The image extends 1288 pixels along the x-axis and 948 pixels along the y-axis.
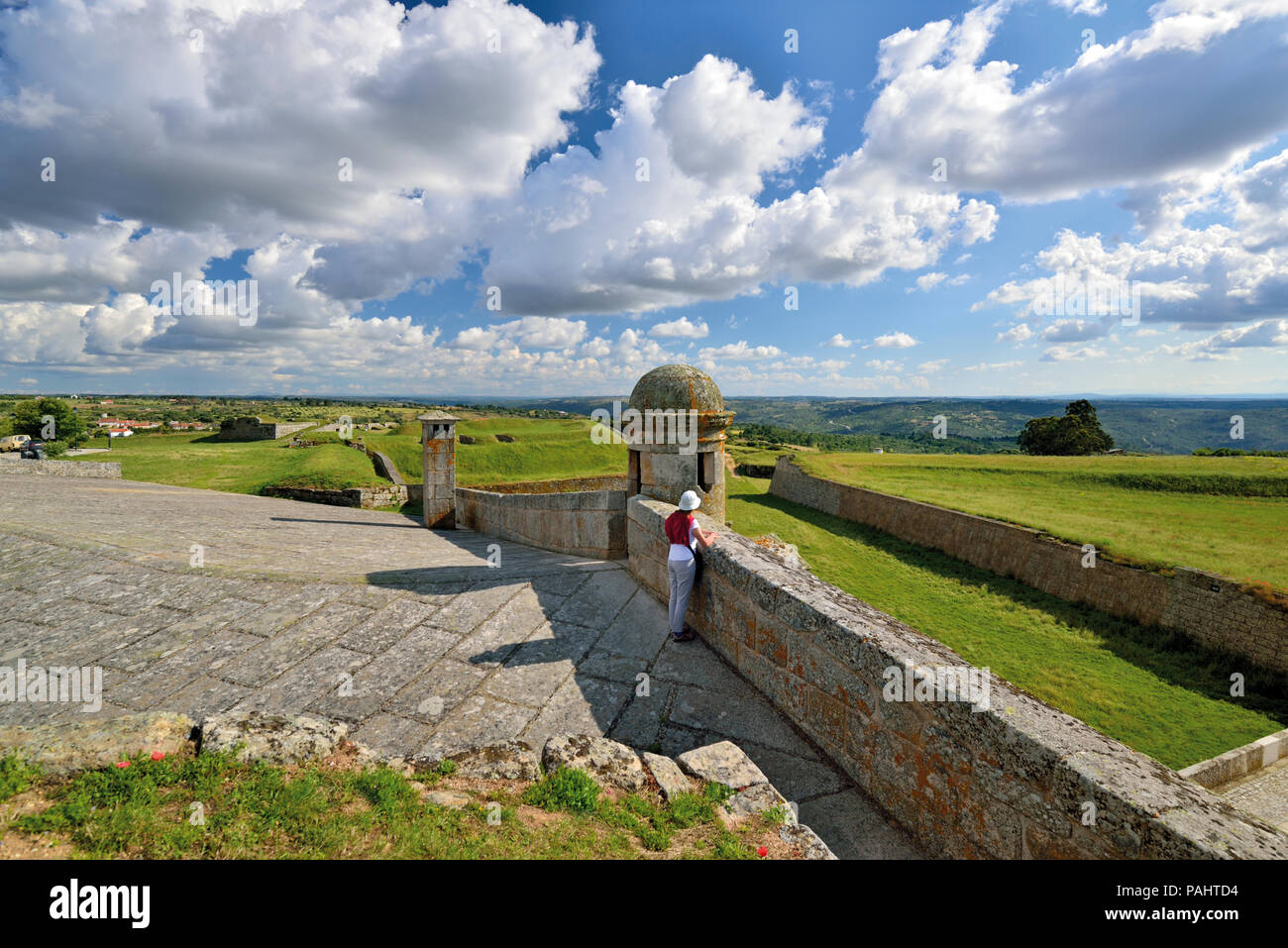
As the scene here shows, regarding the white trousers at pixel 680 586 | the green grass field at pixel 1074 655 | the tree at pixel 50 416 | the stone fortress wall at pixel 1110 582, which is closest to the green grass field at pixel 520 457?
the green grass field at pixel 1074 655

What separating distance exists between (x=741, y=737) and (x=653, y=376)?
199 inches

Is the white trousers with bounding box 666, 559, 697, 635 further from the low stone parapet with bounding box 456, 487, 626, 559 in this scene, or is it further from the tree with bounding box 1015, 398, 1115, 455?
the tree with bounding box 1015, 398, 1115, 455

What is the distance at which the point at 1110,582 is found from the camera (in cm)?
1500

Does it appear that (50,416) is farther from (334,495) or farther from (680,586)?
(680,586)

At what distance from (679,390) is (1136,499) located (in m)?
23.5

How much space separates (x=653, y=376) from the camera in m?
7.66

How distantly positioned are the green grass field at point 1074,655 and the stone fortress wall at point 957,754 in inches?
262

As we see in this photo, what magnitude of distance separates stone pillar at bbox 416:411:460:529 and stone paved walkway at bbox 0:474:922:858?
6230 millimetres

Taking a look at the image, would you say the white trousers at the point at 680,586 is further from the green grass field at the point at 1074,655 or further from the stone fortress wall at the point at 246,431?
the stone fortress wall at the point at 246,431

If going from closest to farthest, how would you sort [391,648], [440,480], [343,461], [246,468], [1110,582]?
[391,648], [440,480], [1110,582], [246,468], [343,461]

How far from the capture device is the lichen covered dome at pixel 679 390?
7.45 metres

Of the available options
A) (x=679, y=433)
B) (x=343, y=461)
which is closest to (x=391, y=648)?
(x=679, y=433)

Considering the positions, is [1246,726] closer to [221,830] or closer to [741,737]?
[741,737]

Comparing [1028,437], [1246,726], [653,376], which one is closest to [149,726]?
[653,376]
